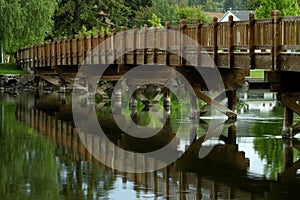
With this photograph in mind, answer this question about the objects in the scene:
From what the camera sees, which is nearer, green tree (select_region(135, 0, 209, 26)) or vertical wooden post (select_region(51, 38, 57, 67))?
vertical wooden post (select_region(51, 38, 57, 67))

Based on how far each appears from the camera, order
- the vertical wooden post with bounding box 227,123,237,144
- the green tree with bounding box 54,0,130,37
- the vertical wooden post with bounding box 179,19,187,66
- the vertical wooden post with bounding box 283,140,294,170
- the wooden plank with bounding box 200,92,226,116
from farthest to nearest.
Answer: the green tree with bounding box 54,0,130,37 → the wooden plank with bounding box 200,92,226,116 → the vertical wooden post with bounding box 179,19,187,66 → the vertical wooden post with bounding box 227,123,237,144 → the vertical wooden post with bounding box 283,140,294,170

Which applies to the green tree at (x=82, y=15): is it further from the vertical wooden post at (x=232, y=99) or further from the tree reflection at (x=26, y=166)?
the tree reflection at (x=26, y=166)

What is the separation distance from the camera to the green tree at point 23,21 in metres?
59.7

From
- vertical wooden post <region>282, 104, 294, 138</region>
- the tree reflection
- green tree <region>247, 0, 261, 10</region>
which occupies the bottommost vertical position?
the tree reflection

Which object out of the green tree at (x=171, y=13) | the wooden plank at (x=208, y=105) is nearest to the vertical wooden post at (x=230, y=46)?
the wooden plank at (x=208, y=105)

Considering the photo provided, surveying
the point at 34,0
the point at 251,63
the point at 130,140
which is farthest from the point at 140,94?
the point at 34,0

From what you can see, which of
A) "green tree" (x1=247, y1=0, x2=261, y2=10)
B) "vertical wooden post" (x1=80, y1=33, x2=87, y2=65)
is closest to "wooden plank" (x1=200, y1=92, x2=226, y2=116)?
"vertical wooden post" (x1=80, y1=33, x2=87, y2=65)

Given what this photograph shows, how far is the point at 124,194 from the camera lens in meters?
16.2

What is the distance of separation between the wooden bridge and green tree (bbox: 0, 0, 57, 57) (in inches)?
646

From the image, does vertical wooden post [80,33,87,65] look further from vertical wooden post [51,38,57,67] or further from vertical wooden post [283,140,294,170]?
vertical wooden post [283,140,294,170]

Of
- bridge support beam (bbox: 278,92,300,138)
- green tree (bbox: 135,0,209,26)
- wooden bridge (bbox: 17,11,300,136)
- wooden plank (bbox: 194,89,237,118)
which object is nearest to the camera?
wooden bridge (bbox: 17,11,300,136)

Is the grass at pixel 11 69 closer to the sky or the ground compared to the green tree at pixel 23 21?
closer to the ground

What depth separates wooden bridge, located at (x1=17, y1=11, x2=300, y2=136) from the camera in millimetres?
21094

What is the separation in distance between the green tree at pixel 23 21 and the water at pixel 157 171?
1261 inches
